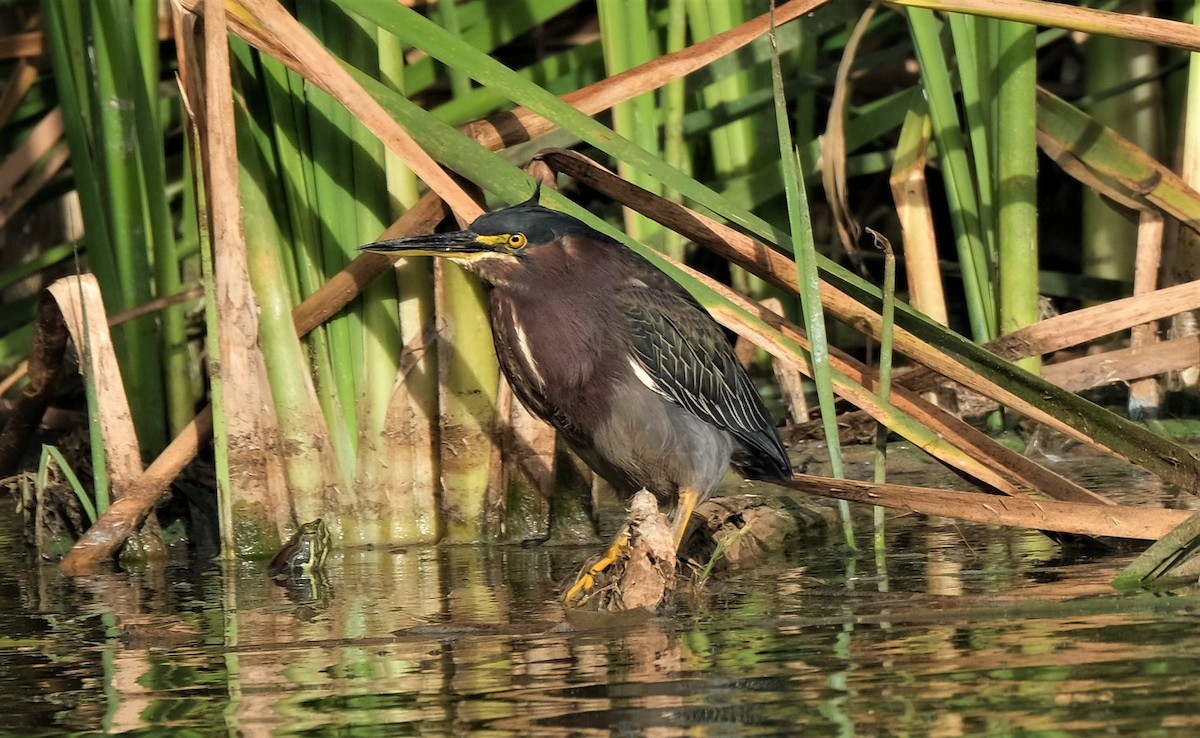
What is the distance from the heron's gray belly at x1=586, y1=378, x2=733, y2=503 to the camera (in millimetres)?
5180

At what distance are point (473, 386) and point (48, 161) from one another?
2.92 metres

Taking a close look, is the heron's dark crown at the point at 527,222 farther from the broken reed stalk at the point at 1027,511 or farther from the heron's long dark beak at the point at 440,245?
the broken reed stalk at the point at 1027,511

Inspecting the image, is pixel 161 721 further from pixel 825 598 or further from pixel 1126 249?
pixel 1126 249

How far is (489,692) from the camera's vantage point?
10.7 ft

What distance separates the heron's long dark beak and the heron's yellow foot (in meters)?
1.06

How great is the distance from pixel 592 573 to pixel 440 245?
114 cm

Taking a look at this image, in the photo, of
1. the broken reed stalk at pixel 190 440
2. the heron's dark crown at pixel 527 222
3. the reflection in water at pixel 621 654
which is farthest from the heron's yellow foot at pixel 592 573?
the broken reed stalk at pixel 190 440

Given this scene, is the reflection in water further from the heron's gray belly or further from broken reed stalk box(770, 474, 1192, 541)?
the heron's gray belly

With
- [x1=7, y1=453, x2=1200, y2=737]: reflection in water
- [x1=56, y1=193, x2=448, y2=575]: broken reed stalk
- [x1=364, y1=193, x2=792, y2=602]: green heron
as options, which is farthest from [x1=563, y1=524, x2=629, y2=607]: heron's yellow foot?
[x1=56, y1=193, x2=448, y2=575]: broken reed stalk

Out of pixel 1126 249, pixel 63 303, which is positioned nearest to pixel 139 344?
pixel 63 303

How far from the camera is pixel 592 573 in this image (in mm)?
4523

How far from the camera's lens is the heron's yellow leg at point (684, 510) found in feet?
17.1

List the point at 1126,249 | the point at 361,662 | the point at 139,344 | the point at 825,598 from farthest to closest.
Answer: the point at 1126,249
the point at 139,344
the point at 825,598
the point at 361,662

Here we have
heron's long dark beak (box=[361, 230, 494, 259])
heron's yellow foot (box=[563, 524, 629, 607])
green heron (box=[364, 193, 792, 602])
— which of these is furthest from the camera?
green heron (box=[364, 193, 792, 602])
